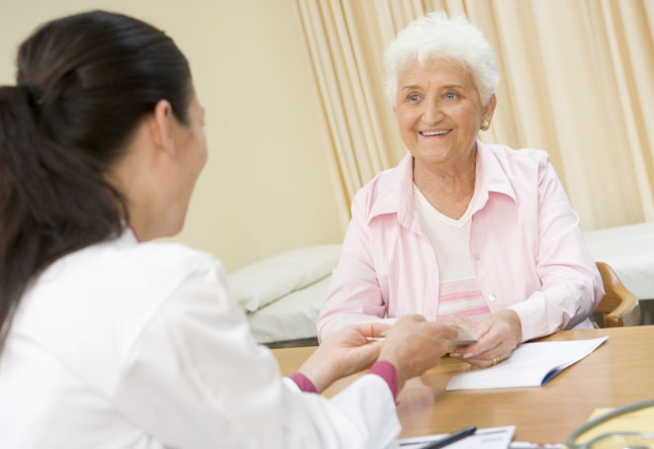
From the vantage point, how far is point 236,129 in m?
4.36

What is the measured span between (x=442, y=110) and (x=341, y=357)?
0.89 metres

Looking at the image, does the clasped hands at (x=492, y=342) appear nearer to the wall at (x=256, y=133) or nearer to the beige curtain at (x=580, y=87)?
the beige curtain at (x=580, y=87)

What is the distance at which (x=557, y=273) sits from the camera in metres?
1.88

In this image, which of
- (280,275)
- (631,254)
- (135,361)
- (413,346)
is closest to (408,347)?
(413,346)

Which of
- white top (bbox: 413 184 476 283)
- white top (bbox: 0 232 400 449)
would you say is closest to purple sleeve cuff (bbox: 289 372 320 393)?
white top (bbox: 0 232 400 449)

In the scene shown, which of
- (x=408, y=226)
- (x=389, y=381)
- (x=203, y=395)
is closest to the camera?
(x=203, y=395)

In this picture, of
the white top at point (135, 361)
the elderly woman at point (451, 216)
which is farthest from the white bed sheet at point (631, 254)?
the white top at point (135, 361)

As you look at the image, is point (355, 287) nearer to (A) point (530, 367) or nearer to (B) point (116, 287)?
(A) point (530, 367)

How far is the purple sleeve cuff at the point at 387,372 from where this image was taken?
3.92 ft

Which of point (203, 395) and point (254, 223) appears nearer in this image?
point (203, 395)

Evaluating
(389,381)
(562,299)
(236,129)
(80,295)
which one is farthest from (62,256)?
(236,129)

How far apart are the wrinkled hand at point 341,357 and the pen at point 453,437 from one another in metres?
0.32

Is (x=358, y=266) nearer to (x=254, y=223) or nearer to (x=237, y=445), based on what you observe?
(x=237, y=445)

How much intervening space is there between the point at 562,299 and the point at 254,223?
292 cm
